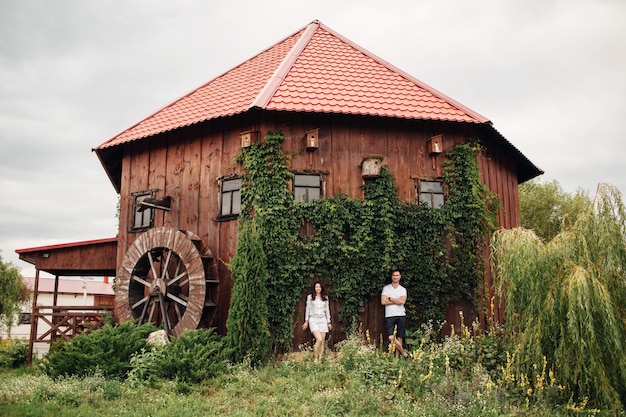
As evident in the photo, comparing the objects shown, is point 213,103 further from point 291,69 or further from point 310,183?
point 310,183

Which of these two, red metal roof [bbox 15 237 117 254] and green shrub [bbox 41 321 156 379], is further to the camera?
red metal roof [bbox 15 237 117 254]

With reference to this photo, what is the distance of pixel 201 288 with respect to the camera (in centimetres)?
1045

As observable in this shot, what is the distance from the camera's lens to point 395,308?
999cm

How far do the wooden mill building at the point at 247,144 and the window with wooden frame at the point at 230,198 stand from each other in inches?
1.1

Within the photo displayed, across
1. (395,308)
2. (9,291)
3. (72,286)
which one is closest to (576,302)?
(395,308)

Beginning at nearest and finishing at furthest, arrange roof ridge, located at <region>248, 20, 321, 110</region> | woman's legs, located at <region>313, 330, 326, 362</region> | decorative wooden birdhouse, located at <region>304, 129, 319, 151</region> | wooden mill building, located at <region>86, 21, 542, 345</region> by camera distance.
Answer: woman's legs, located at <region>313, 330, 326, 362</region> → roof ridge, located at <region>248, 20, 321, 110</region> → decorative wooden birdhouse, located at <region>304, 129, 319, 151</region> → wooden mill building, located at <region>86, 21, 542, 345</region>

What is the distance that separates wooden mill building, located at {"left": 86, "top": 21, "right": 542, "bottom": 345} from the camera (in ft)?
35.9

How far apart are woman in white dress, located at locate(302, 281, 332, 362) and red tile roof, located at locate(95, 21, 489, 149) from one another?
3.78 metres

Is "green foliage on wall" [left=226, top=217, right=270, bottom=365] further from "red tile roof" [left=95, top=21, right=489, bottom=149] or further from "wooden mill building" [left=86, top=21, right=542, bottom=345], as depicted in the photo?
"red tile roof" [left=95, top=21, right=489, bottom=149]

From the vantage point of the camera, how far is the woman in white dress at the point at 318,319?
9.50 meters

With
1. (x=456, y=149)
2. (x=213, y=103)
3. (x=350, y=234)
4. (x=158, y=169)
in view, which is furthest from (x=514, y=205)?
(x=158, y=169)

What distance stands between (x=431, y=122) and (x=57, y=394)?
880cm

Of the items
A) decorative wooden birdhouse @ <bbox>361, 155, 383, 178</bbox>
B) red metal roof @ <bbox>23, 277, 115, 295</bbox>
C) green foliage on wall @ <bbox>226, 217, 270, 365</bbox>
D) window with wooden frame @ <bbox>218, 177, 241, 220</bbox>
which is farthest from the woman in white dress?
red metal roof @ <bbox>23, 277, 115, 295</bbox>

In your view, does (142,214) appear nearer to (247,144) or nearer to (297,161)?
(247,144)
